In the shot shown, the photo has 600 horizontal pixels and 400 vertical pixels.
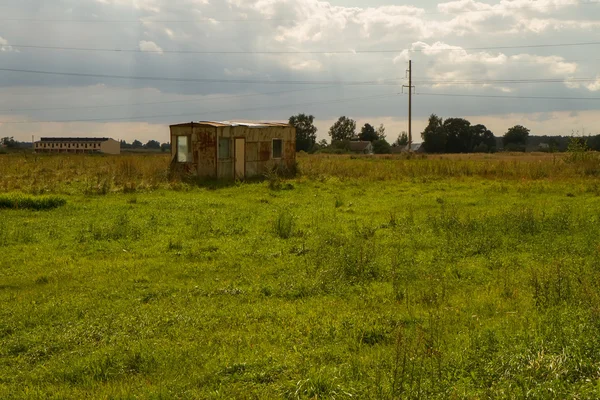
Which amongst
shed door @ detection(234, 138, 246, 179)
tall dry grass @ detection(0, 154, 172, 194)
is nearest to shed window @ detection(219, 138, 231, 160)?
shed door @ detection(234, 138, 246, 179)

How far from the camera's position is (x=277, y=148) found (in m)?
30.4

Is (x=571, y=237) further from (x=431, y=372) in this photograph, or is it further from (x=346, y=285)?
(x=431, y=372)

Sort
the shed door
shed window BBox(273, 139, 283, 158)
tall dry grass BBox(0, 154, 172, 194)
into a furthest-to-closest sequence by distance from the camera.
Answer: shed window BBox(273, 139, 283, 158) < the shed door < tall dry grass BBox(0, 154, 172, 194)

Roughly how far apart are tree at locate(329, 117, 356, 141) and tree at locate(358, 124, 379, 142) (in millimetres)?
2858

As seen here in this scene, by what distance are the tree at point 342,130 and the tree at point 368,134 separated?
286 centimetres

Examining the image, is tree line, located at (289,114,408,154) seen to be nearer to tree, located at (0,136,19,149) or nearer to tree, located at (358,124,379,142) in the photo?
tree, located at (358,124,379,142)

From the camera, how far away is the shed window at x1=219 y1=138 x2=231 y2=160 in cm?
2681

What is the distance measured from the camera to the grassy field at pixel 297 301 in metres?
5.11

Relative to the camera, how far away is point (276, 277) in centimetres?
951

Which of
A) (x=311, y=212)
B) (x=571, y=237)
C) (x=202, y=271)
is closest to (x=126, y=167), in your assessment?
(x=311, y=212)

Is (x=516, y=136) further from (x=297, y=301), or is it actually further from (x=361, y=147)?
(x=297, y=301)

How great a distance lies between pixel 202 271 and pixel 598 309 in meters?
6.17

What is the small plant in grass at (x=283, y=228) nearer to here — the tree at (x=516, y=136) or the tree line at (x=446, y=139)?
the tree line at (x=446, y=139)

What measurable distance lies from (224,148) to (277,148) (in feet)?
13.5
